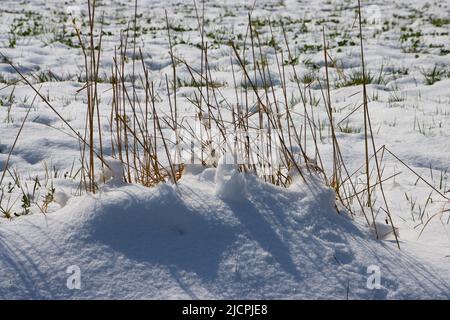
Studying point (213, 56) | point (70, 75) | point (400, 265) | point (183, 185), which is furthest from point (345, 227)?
point (213, 56)

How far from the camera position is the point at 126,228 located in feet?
5.87

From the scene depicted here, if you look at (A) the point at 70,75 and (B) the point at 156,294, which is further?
(A) the point at 70,75

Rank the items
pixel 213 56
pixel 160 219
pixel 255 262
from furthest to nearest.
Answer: pixel 213 56, pixel 160 219, pixel 255 262

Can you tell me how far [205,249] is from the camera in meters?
1.73

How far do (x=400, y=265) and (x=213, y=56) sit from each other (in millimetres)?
6208

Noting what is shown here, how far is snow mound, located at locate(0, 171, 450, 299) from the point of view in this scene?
5.24 ft

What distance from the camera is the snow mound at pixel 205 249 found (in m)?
1.60

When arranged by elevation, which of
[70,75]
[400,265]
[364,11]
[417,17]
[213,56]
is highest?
[364,11]

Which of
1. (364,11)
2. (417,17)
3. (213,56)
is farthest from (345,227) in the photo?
(364,11)

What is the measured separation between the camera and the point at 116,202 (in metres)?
1.86

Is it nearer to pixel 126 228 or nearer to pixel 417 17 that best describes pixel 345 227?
pixel 126 228

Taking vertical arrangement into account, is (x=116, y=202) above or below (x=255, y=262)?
above
